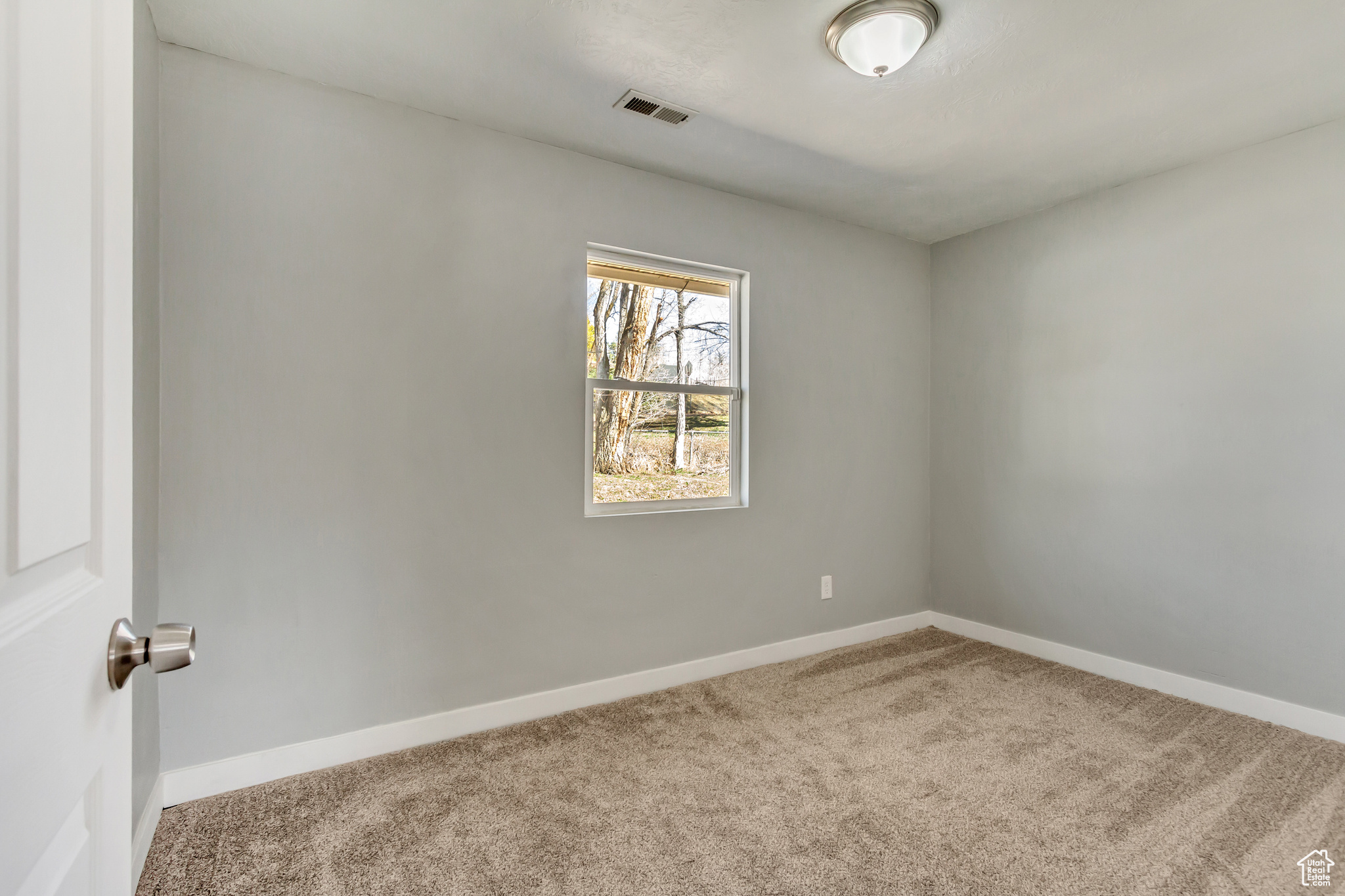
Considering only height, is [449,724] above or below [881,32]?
Answer: below

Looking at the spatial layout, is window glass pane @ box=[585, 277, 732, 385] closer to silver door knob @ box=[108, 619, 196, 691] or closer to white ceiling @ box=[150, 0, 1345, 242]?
white ceiling @ box=[150, 0, 1345, 242]

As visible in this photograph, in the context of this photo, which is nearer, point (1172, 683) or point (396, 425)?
point (396, 425)

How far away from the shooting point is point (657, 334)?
3.16 meters

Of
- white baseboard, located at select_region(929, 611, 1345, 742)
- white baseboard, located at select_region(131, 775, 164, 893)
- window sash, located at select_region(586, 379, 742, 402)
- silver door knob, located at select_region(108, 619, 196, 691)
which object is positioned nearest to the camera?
silver door knob, located at select_region(108, 619, 196, 691)

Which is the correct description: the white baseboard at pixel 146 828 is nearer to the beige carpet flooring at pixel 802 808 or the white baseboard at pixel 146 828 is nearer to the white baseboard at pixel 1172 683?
the beige carpet flooring at pixel 802 808

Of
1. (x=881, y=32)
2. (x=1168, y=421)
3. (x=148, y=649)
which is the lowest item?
(x=148, y=649)

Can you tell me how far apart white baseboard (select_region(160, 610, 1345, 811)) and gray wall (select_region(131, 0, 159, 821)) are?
0.22 m

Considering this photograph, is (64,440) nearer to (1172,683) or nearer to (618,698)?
(618,698)

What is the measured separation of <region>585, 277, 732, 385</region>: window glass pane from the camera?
2.98 m

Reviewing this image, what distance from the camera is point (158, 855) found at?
1805 mm

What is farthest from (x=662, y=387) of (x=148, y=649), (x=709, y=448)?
(x=148, y=649)

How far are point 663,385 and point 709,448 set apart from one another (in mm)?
437

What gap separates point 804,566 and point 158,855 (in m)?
2.85

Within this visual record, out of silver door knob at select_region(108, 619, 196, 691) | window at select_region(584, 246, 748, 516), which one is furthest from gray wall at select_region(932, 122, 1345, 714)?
silver door knob at select_region(108, 619, 196, 691)
